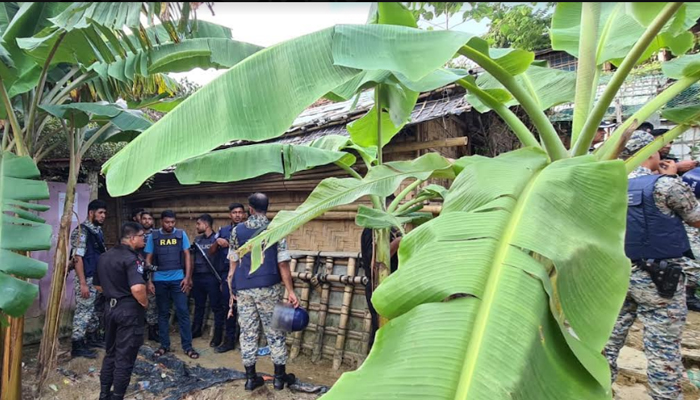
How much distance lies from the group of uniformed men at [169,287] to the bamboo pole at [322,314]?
81 cm

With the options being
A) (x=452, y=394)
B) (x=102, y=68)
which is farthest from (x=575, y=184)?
(x=102, y=68)

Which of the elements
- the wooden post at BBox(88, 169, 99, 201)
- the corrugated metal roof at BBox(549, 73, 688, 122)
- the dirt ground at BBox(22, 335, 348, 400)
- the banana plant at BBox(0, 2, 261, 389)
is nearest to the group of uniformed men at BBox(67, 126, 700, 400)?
the dirt ground at BBox(22, 335, 348, 400)

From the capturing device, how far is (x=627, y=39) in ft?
7.11

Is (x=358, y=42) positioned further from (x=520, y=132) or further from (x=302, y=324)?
(x=302, y=324)

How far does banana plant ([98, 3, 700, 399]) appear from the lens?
1.01 metres

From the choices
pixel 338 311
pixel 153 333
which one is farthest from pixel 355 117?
pixel 153 333

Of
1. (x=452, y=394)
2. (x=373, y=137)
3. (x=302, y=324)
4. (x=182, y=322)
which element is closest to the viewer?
(x=452, y=394)

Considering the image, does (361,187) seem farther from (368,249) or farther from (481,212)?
(368,249)

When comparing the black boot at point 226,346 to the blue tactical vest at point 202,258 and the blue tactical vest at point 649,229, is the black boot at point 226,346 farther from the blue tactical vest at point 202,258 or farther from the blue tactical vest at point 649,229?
the blue tactical vest at point 649,229

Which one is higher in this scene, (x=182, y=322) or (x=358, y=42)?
(x=358, y=42)

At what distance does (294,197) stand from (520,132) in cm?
414

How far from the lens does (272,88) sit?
162cm

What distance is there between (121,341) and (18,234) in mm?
1468

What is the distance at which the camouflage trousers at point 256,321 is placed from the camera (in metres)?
4.12
